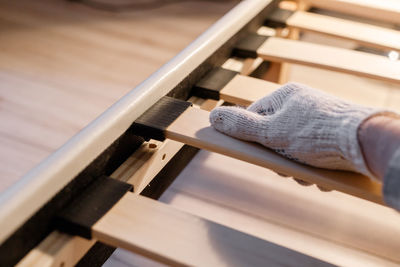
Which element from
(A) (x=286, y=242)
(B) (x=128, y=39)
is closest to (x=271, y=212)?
(A) (x=286, y=242)

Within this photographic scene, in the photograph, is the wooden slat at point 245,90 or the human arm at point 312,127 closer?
the human arm at point 312,127

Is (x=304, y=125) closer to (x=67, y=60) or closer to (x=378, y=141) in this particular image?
(x=378, y=141)

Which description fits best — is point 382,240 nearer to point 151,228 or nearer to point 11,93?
point 151,228

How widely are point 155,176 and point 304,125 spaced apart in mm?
303

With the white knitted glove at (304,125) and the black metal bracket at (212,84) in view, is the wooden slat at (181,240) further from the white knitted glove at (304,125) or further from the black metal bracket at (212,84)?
the black metal bracket at (212,84)

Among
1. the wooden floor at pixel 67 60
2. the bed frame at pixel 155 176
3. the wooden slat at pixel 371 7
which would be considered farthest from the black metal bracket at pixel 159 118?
the wooden slat at pixel 371 7

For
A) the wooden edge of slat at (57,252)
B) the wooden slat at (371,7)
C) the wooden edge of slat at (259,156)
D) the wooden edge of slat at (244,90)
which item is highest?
the wooden slat at (371,7)

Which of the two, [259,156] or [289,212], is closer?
[259,156]

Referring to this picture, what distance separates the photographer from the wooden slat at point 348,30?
1231mm

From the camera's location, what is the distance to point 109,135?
750 millimetres

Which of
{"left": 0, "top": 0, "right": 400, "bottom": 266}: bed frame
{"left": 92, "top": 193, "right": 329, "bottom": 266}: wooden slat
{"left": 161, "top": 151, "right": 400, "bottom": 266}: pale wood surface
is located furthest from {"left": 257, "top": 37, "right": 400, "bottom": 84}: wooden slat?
{"left": 92, "top": 193, "right": 329, "bottom": 266}: wooden slat

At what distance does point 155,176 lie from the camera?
888 millimetres

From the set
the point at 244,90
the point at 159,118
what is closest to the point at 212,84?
the point at 244,90

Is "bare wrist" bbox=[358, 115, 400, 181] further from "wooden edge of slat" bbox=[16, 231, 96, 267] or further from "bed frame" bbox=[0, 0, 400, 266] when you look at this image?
"wooden edge of slat" bbox=[16, 231, 96, 267]
